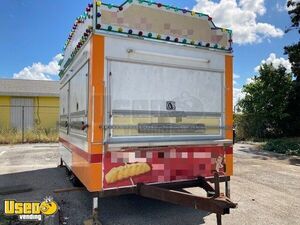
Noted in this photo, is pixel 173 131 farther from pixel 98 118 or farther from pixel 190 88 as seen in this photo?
pixel 98 118

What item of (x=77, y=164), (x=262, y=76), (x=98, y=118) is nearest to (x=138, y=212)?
(x=77, y=164)

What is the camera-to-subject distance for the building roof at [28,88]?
20.5 meters

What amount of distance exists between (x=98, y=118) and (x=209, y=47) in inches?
85.2

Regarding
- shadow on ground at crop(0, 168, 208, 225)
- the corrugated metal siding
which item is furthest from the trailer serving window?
the corrugated metal siding

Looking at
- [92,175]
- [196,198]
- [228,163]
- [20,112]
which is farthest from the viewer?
[20,112]

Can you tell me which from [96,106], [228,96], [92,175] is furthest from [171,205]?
[96,106]

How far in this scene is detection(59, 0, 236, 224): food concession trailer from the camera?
12.9ft

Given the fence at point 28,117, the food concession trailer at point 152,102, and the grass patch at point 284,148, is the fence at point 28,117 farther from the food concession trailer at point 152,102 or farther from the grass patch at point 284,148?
the food concession trailer at point 152,102

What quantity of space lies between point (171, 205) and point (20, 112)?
18213 mm

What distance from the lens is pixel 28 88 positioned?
22.2 meters

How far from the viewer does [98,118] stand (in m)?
3.91

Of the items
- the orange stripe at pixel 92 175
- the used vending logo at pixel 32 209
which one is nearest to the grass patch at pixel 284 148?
the orange stripe at pixel 92 175

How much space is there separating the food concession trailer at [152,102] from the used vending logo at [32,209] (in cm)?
57

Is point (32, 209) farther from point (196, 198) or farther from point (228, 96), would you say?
point (228, 96)
